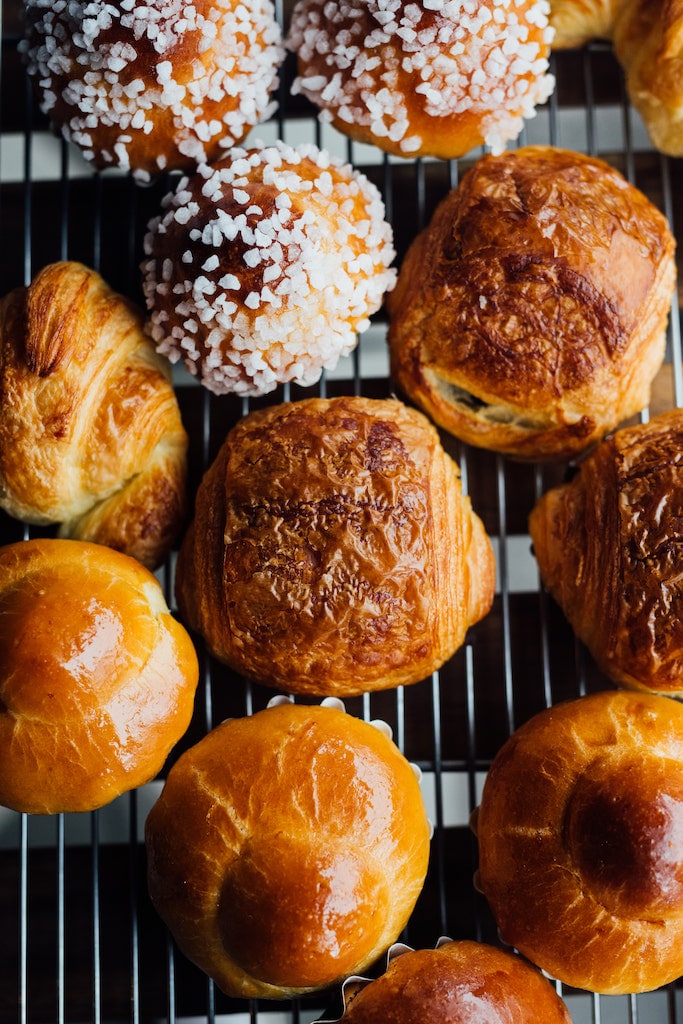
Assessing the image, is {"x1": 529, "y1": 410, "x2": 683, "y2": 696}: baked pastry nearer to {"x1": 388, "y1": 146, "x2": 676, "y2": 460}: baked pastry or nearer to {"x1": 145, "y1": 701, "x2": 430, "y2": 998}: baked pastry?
{"x1": 388, "y1": 146, "x2": 676, "y2": 460}: baked pastry

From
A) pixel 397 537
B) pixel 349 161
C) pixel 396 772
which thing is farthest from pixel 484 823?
pixel 349 161

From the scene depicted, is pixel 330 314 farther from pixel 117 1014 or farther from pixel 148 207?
pixel 117 1014

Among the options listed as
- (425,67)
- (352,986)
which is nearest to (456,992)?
(352,986)

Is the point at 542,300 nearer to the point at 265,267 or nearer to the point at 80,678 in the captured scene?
the point at 265,267

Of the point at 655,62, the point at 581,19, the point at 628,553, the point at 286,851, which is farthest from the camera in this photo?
the point at 581,19

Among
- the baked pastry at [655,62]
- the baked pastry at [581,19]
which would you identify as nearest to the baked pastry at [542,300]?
the baked pastry at [655,62]

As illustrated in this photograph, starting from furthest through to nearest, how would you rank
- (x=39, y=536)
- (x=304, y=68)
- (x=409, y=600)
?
(x=39, y=536)
(x=304, y=68)
(x=409, y=600)

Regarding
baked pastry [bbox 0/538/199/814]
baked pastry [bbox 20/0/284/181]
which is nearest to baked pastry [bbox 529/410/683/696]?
baked pastry [bbox 0/538/199/814]
